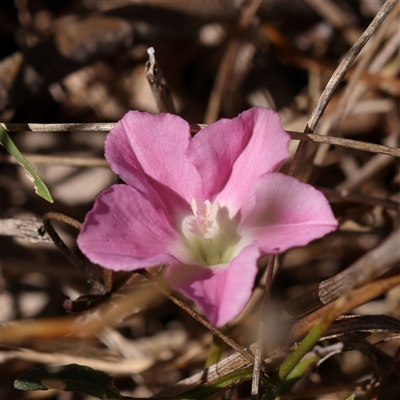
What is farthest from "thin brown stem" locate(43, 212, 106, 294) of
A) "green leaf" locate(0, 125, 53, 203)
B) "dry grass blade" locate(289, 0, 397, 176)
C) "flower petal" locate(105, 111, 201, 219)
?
"dry grass blade" locate(289, 0, 397, 176)

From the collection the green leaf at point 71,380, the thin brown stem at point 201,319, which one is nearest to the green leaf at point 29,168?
the thin brown stem at point 201,319

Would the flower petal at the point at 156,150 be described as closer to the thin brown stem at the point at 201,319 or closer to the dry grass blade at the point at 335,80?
the thin brown stem at the point at 201,319

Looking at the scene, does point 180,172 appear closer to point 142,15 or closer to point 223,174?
point 223,174

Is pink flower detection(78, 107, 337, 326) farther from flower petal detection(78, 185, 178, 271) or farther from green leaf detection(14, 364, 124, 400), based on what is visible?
green leaf detection(14, 364, 124, 400)

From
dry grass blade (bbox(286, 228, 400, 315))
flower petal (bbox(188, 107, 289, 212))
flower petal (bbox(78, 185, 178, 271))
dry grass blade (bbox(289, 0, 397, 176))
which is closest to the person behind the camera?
dry grass blade (bbox(286, 228, 400, 315))

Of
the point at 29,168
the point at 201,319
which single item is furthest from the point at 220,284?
the point at 29,168

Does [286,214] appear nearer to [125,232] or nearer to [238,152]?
[238,152]
